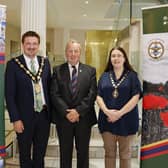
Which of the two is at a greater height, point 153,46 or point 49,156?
point 153,46

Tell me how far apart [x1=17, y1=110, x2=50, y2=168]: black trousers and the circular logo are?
1123 millimetres

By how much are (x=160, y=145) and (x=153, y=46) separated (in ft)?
2.91

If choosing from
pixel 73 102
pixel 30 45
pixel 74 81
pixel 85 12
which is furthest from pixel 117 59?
pixel 85 12

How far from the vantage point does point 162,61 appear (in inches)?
105

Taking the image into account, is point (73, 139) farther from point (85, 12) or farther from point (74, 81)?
point (85, 12)

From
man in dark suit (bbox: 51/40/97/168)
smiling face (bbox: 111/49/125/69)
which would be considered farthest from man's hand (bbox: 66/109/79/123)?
smiling face (bbox: 111/49/125/69)

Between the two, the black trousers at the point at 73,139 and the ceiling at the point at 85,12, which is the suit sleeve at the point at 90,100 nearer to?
the black trousers at the point at 73,139

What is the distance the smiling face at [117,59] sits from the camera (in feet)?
9.33

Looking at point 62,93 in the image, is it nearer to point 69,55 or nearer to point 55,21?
point 69,55

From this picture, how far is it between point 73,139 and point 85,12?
23.0 ft

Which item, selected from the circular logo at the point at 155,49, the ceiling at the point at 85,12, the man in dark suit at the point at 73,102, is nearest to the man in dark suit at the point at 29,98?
the man in dark suit at the point at 73,102

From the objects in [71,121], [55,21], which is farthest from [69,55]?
[55,21]

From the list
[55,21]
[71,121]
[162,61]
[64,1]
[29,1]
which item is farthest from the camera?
[55,21]

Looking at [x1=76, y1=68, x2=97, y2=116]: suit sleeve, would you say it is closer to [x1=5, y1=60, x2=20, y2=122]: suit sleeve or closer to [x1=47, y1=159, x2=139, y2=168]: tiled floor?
[x1=5, y1=60, x2=20, y2=122]: suit sleeve
